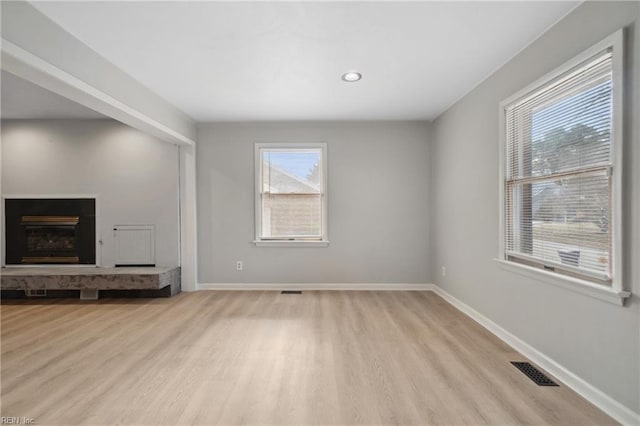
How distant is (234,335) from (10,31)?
277cm

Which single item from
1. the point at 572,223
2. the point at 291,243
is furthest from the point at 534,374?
the point at 291,243

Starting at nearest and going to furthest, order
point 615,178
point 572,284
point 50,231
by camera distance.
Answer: point 615,178, point 572,284, point 50,231

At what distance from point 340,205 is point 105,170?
143 inches

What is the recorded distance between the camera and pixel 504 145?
273 cm

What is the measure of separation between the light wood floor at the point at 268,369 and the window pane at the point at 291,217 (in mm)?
1281

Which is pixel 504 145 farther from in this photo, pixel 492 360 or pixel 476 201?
pixel 492 360

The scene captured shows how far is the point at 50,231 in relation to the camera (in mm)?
4465

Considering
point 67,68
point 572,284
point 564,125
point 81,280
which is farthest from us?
point 81,280

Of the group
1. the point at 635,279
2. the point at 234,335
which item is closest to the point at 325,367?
the point at 234,335

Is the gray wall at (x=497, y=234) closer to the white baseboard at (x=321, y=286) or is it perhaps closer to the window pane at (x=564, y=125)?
the window pane at (x=564, y=125)

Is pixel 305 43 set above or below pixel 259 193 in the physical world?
above

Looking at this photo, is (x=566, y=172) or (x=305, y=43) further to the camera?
(x=305, y=43)

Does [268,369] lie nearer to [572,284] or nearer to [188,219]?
[572,284]

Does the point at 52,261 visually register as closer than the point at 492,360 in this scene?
No
